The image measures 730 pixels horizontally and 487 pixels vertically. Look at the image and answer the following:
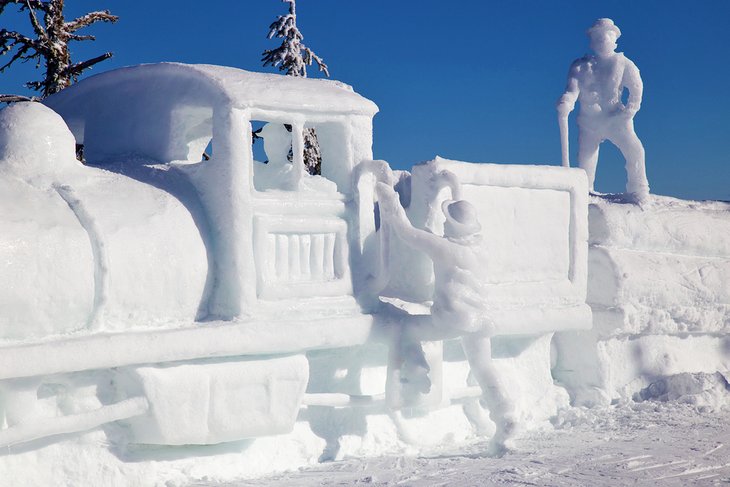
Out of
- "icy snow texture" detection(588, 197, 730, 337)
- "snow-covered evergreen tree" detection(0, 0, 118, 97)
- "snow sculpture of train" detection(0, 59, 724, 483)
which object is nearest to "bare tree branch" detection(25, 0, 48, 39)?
"snow-covered evergreen tree" detection(0, 0, 118, 97)

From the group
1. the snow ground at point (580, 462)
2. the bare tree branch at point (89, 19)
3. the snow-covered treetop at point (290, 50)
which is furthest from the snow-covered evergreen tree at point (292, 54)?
the snow ground at point (580, 462)

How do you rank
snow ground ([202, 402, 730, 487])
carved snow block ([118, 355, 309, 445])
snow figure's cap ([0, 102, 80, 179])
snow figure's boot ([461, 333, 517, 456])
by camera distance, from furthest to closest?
snow figure's boot ([461, 333, 517, 456])
snow ground ([202, 402, 730, 487])
snow figure's cap ([0, 102, 80, 179])
carved snow block ([118, 355, 309, 445])

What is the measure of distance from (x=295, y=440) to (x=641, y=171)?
4504 millimetres

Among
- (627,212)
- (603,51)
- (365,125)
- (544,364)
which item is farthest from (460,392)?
(603,51)

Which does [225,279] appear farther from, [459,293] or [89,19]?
[89,19]

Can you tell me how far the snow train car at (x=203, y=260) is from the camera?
16.9 feet

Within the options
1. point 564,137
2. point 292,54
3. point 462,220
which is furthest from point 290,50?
point 462,220

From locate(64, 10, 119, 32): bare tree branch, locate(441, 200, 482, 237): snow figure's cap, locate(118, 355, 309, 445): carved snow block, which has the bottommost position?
locate(118, 355, 309, 445): carved snow block

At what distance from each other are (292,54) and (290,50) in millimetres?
72

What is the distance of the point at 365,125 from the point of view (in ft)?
21.6

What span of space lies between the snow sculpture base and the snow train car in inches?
46.1

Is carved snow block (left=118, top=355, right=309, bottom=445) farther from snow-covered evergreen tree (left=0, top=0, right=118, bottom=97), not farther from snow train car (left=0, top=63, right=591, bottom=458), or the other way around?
snow-covered evergreen tree (left=0, top=0, right=118, bottom=97)

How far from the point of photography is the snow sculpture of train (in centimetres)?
517

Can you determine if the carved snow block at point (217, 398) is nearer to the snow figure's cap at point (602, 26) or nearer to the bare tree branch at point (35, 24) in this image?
the snow figure's cap at point (602, 26)
